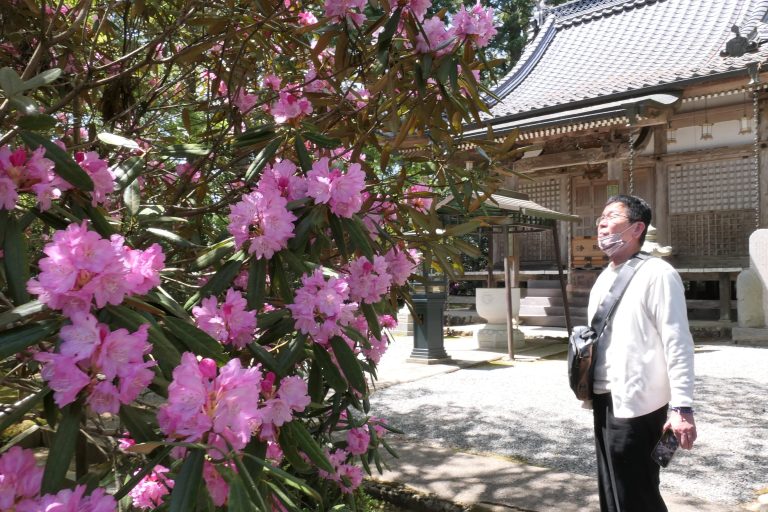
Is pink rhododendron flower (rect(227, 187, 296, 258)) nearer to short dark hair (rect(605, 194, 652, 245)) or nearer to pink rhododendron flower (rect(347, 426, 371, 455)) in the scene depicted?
pink rhododendron flower (rect(347, 426, 371, 455))

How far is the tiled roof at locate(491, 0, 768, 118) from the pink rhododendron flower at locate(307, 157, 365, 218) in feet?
27.9

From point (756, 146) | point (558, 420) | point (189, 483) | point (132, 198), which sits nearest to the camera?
point (189, 483)

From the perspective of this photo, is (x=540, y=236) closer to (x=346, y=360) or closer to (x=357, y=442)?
(x=357, y=442)

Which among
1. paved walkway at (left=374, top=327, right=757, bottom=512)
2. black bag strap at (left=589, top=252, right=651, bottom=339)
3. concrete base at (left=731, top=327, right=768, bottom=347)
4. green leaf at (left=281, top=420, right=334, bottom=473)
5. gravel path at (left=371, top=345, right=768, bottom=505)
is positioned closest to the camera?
green leaf at (left=281, top=420, right=334, bottom=473)

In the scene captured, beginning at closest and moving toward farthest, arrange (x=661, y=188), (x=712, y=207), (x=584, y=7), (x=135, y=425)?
(x=135, y=425), (x=712, y=207), (x=661, y=188), (x=584, y=7)

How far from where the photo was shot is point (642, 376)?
2076mm

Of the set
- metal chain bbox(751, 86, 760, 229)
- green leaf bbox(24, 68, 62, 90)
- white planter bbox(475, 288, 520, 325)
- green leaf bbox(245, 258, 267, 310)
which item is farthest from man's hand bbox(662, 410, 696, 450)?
metal chain bbox(751, 86, 760, 229)

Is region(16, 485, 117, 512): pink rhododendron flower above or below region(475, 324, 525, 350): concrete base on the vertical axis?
above

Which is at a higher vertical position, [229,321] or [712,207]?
[712,207]

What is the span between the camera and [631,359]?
6.89 feet

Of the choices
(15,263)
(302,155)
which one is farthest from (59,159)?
(302,155)

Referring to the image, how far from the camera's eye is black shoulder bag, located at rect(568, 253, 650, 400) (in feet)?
7.24

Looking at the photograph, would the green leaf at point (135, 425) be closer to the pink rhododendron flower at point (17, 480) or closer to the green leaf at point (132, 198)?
the pink rhododendron flower at point (17, 480)

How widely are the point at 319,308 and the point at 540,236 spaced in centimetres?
1183
